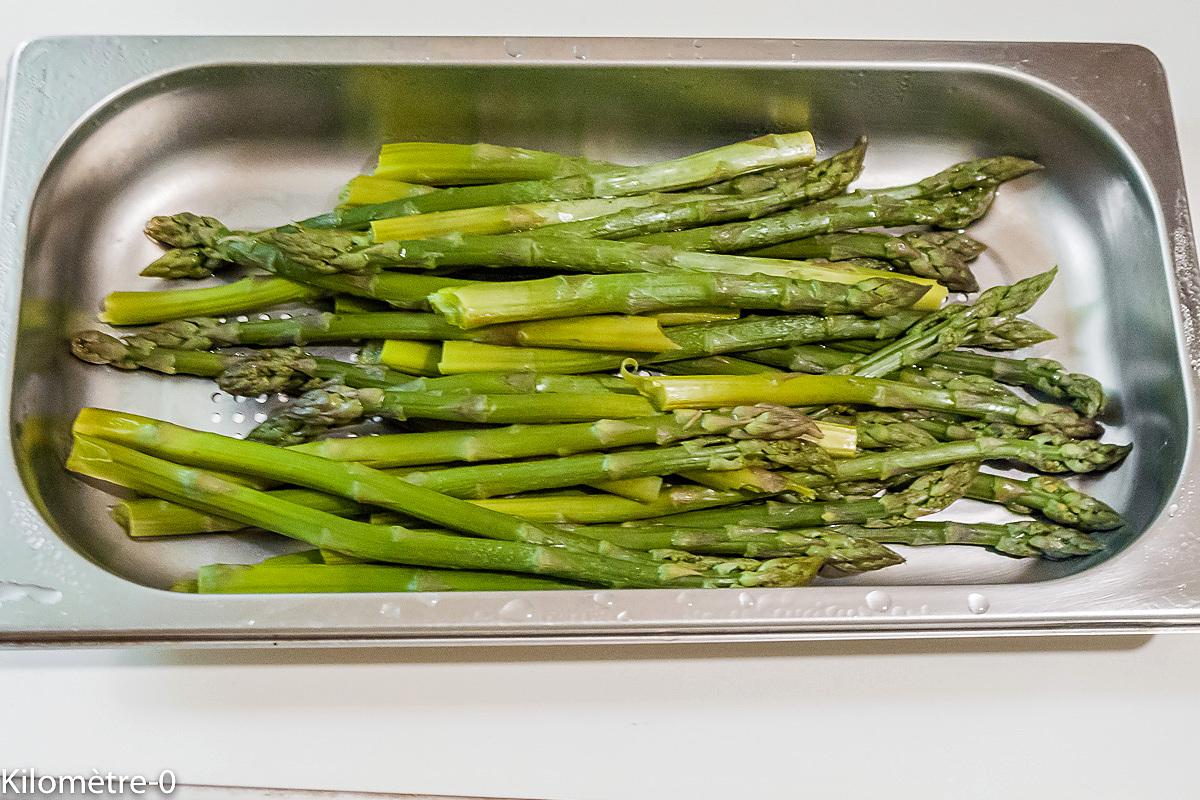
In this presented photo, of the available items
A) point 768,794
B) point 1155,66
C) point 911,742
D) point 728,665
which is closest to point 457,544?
point 728,665

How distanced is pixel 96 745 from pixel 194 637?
402 millimetres

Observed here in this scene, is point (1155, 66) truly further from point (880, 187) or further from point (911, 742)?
point (911, 742)

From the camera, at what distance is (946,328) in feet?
7.52

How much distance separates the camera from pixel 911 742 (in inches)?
82.5

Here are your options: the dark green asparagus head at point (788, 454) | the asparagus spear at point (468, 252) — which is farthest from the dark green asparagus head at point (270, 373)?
the dark green asparagus head at point (788, 454)

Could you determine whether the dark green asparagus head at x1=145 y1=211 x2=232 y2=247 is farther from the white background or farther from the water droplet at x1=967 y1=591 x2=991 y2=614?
the water droplet at x1=967 y1=591 x2=991 y2=614

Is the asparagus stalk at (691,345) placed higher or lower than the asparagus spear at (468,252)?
lower

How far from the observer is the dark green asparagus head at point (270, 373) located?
221cm

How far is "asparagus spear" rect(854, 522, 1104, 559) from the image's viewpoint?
2.19 m

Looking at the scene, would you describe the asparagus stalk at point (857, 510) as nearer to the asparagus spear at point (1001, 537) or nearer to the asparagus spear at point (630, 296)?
the asparagus spear at point (1001, 537)

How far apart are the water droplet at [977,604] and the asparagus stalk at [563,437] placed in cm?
46

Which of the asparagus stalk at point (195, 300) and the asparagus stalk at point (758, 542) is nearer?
the asparagus stalk at point (758, 542)

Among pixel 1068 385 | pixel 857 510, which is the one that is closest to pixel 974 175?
pixel 1068 385

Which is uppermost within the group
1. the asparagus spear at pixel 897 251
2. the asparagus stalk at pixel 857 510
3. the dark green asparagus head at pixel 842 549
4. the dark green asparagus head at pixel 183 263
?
the asparagus spear at pixel 897 251
